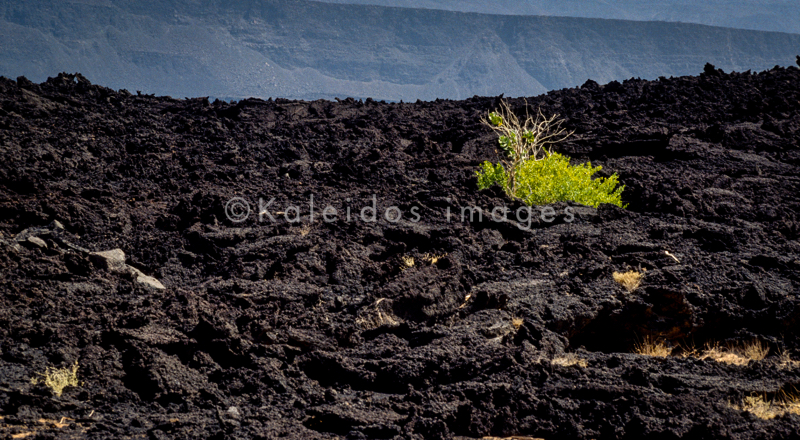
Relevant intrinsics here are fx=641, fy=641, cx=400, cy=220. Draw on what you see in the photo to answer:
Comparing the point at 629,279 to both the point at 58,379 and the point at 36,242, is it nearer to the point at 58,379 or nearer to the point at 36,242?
the point at 58,379

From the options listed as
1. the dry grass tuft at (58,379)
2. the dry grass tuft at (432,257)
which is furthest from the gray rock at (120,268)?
the dry grass tuft at (432,257)

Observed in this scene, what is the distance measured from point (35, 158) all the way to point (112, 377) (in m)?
7.40

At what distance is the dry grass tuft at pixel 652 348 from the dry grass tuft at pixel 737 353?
11.0 inches

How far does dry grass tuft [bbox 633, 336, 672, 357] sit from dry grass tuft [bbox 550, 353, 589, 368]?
0.85 m

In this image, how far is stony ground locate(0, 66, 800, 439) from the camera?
4.05 meters

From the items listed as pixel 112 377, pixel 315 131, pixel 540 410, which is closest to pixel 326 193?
pixel 315 131

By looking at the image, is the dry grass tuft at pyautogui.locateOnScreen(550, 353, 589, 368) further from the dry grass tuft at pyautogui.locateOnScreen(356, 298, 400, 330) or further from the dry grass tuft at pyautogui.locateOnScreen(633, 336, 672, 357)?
the dry grass tuft at pyautogui.locateOnScreen(356, 298, 400, 330)

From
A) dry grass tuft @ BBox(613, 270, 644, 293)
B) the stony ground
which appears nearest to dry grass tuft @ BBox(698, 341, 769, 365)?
the stony ground

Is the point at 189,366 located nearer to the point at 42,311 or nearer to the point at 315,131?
the point at 42,311

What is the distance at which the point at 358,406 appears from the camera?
169 inches

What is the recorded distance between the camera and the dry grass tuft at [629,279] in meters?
5.91

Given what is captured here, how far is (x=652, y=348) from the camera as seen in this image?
548 cm

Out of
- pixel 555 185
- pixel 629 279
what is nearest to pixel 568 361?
pixel 629 279

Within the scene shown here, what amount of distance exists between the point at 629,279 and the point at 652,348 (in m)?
0.74
